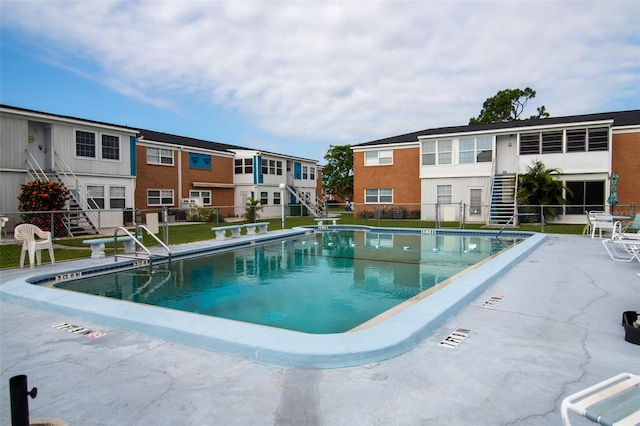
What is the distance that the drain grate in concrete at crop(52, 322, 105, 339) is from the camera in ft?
15.6

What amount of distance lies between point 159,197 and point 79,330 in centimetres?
2269

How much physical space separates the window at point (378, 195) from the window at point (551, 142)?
33.0ft

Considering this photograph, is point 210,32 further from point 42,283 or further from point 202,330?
point 202,330

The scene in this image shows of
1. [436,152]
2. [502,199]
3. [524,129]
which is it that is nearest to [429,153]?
[436,152]

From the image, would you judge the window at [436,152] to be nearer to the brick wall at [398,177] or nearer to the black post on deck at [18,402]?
the brick wall at [398,177]

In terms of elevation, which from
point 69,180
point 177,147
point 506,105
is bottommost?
point 69,180

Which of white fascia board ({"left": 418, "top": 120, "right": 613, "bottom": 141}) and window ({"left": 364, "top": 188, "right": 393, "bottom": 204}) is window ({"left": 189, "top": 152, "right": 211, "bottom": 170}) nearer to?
window ({"left": 364, "top": 188, "right": 393, "bottom": 204})

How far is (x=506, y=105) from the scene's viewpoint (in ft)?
154

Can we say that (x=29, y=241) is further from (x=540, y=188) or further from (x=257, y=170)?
(x=540, y=188)

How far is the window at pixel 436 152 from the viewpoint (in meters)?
25.2

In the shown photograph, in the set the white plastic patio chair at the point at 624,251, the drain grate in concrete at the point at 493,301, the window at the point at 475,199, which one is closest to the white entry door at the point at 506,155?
the window at the point at 475,199

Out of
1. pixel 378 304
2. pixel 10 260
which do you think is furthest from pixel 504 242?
pixel 10 260

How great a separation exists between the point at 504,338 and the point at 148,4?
12.9 metres

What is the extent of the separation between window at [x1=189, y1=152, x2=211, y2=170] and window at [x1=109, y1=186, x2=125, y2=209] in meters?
6.91
